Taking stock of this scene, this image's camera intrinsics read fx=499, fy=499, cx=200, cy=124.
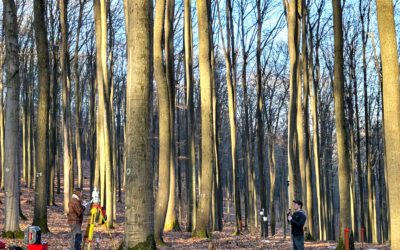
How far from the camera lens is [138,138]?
7.90 m

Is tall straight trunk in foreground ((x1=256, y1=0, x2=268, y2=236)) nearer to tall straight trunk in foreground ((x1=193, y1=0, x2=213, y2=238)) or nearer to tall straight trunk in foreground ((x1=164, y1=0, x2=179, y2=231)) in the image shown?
tall straight trunk in foreground ((x1=164, y1=0, x2=179, y2=231))

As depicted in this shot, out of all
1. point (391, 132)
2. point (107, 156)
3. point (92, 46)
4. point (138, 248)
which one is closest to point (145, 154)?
point (138, 248)

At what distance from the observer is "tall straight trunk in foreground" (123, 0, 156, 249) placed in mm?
7727

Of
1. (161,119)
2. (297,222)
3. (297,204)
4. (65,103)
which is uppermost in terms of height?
(65,103)

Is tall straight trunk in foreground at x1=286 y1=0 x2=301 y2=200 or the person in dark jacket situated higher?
tall straight trunk in foreground at x1=286 y1=0 x2=301 y2=200

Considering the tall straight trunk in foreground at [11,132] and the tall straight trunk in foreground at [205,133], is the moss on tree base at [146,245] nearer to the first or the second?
the tall straight trunk in foreground at [11,132]

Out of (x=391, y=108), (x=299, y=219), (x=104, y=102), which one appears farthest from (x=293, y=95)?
(x=391, y=108)

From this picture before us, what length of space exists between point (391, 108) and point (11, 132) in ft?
28.4

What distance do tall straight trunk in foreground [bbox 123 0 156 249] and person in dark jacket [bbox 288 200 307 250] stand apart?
3.74 meters

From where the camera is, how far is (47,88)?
561 inches

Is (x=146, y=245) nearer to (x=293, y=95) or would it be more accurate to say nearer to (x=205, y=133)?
(x=205, y=133)

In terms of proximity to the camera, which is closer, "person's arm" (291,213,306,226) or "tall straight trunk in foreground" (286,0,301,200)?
"person's arm" (291,213,306,226)

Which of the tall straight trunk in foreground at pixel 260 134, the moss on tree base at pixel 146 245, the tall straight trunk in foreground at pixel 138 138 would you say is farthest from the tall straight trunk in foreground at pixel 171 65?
the moss on tree base at pixel 146 245

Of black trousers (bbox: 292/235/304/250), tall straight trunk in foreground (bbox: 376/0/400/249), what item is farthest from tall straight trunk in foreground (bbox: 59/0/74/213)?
tall straight trunk in foreground (bbox: 376/0/400/249)
